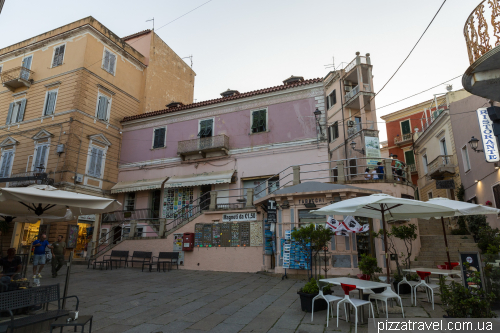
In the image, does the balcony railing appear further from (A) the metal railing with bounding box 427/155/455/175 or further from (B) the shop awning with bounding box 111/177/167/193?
(A) the metal railing with bounding box 427/155/455/175

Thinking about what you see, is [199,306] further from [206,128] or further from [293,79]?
[293,79]

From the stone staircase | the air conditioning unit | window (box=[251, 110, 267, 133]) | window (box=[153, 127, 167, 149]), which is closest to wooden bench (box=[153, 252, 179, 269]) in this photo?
the air conditioning unit

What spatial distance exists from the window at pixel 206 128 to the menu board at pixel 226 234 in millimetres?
6978

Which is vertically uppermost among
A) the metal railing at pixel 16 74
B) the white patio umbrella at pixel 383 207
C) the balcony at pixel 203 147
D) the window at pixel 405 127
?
the metal railing at pixel 16 74

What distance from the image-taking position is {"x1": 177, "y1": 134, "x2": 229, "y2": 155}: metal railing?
58.0 ft

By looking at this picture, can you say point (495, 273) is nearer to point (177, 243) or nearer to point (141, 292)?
point (141, 292)

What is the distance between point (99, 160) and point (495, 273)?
19.5 metres

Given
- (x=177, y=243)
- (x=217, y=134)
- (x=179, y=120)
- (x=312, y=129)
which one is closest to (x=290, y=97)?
(x=312, y=129)

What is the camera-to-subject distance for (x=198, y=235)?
13.9 metres

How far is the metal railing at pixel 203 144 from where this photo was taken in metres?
17.7

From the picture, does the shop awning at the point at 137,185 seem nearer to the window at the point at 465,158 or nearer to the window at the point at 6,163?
the window at the point at 6,163

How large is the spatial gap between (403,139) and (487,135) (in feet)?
52.1

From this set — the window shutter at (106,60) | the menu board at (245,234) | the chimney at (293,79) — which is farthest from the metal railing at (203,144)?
the window shutter at (106,60)

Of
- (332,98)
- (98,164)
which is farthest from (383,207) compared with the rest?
(98,164)
